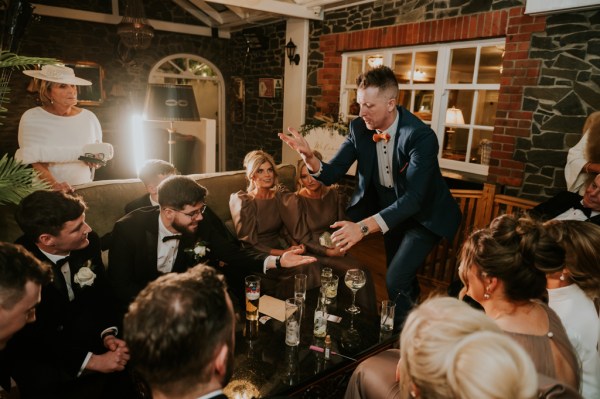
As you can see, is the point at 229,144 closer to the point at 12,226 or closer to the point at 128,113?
the point at 128,113

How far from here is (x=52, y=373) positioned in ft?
5.45

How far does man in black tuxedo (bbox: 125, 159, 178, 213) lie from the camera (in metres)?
2.65

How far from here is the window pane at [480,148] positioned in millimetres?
4297

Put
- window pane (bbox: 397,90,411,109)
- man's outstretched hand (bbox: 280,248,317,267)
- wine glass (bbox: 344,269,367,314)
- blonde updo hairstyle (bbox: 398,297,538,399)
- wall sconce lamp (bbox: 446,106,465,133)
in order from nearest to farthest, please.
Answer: blonde updo hairstyle (bbox: 398,297,538,399), wine glass (bbox: 344,269,367,314), man's outstretched hand (bbox: 280,248,317,267), wall sconce lamp (bbox: 446,106,465,133), window pane (bbox: 397,90,411,109)

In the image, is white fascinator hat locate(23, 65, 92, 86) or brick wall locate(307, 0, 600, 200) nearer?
white fascinator hat locate(23, 65, 92, 86)

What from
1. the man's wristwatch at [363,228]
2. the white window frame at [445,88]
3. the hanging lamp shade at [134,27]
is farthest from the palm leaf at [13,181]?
the hanging lamp shade at [134,27]

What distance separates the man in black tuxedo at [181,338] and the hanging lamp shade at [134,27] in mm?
5605

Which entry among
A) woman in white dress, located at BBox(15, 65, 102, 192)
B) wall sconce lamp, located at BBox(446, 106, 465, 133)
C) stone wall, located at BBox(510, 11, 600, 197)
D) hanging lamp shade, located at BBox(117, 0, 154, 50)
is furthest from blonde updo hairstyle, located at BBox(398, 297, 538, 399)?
hanging lamp shade, located at BBox(117, 0, 154, 50)

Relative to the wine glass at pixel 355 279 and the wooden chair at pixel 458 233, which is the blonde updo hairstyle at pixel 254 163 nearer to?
the wine glass at pixel 355 279

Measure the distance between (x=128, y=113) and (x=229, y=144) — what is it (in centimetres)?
198

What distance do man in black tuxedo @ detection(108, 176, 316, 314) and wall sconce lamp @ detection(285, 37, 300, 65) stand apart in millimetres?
4341

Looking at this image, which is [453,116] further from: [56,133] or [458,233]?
[56,133]

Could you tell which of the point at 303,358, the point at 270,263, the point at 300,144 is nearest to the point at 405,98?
the point at 300,144

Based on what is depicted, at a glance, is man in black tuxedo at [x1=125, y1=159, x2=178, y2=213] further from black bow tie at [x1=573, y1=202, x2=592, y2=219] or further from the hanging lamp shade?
the hanging lamp shade
